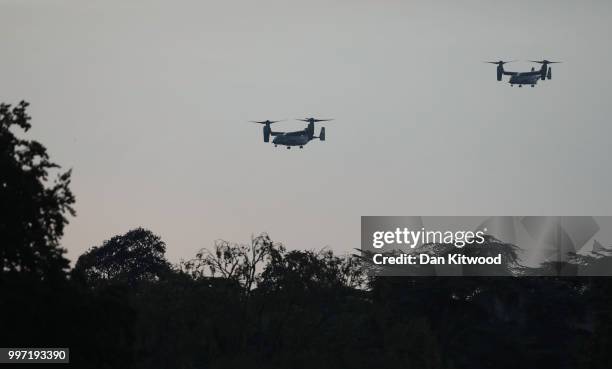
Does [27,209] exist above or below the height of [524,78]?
below

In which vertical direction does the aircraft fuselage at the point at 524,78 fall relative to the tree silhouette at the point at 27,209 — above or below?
above

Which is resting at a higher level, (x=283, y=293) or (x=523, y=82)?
(x=523, y=82)

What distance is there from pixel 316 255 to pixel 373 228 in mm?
37985

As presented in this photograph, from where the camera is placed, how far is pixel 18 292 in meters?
54.5

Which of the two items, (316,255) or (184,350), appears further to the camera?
(316,255)

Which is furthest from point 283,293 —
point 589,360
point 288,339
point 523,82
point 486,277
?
point 523,82

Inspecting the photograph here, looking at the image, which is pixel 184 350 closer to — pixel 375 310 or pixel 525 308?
pixel 375 310
